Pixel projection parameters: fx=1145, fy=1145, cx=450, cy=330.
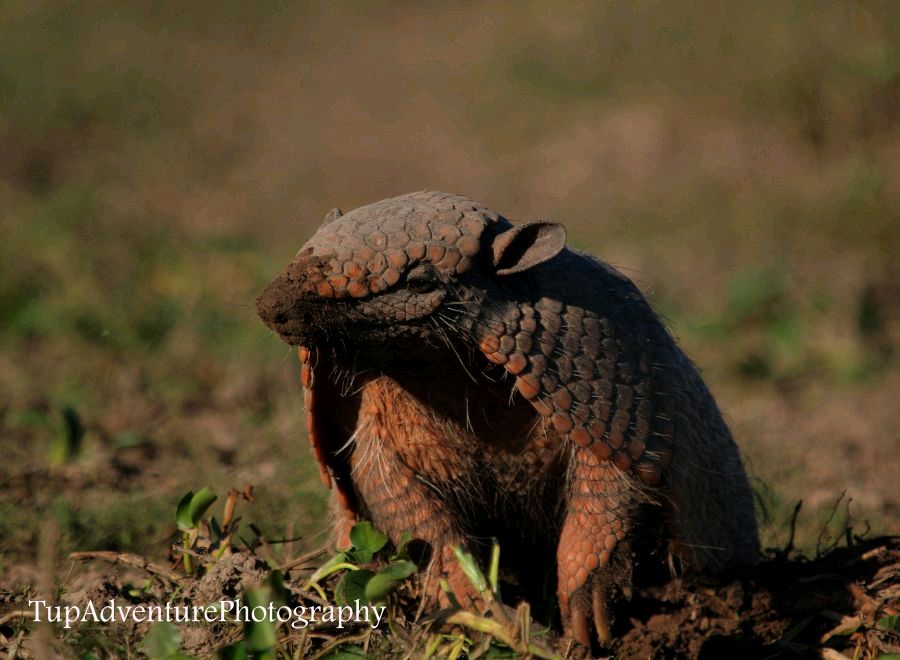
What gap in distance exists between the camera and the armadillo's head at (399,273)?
3.05 m

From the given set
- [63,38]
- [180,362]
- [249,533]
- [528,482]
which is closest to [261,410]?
[180,362]

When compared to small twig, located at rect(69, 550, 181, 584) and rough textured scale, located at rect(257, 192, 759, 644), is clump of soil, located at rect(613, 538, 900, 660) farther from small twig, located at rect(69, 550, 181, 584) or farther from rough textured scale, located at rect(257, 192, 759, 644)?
small twig, located at rect(69, 550, 181, 584)

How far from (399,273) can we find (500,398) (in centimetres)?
61

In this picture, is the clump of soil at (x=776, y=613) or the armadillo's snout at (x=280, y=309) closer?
the armadillo's snout at (x=280, y=309)

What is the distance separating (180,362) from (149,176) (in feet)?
16.1

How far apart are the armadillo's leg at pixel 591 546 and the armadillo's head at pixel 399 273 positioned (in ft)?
2.10

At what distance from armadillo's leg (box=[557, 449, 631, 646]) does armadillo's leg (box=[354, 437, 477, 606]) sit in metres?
0.31

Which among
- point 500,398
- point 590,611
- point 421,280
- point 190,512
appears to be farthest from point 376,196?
point 421,280

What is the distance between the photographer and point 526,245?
3.28m

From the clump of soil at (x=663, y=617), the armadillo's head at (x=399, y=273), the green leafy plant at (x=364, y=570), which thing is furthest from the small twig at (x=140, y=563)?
the armadillo's head at (x=399, y=273)

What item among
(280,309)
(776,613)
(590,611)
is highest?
(280,309)

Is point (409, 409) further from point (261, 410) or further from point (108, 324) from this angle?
point (108, 324)

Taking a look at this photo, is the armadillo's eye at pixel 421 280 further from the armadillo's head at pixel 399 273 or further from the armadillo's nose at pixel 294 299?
the armadillo's nose at pixel 294 299

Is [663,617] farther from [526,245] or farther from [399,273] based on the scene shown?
[399,273]
